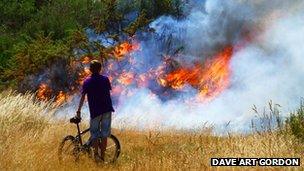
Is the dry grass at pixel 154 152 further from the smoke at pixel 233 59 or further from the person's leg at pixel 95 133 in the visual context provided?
the smoke at pixel 233 59

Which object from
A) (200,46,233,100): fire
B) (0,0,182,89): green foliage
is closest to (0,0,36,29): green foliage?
(0,0,182,89): green foliage

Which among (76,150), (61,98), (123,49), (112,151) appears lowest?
(76,150)

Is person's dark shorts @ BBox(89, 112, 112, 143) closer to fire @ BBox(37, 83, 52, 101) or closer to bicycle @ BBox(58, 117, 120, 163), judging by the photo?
bicycle @ BBox(58, 117, 120, 163)

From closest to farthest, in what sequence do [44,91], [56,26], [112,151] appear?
[112,151]
[44,91]
[56,26]

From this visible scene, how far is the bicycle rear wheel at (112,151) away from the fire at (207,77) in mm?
11138

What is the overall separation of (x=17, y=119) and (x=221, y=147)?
5391 mm

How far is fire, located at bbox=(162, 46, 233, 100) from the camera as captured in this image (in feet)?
73.3

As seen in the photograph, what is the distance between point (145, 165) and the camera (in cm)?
922

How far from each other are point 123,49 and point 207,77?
20.1 ft

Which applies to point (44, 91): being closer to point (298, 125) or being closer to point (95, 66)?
point (95, 66)

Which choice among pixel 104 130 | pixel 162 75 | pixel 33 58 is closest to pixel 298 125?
pixel 104 130

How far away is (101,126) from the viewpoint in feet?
34.8

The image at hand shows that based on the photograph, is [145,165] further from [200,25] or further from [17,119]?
[200,25]

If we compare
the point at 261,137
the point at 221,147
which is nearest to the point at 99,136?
the point at 221,147
